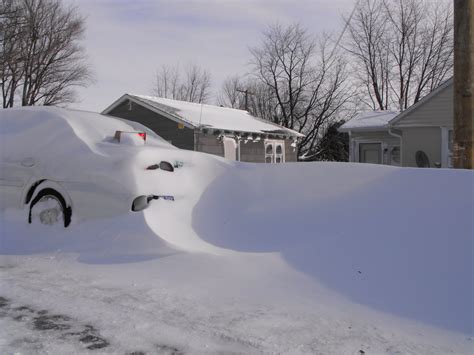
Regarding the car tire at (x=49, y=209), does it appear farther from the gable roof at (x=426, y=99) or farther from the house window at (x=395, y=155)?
the house window at (x=395, y=155)

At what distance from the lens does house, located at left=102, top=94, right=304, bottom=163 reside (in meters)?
18.4

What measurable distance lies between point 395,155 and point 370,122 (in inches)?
68.1

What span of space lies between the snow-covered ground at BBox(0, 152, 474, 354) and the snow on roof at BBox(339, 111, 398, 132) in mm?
13563

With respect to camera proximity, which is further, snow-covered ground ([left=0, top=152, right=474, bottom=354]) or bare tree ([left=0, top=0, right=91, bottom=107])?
bare tree ([left=0, top=0, right=91, bottom=107])

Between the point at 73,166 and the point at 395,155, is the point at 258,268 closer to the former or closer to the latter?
the point at 73,166

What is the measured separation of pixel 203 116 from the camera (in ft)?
65.6

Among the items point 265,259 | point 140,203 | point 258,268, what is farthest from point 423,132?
point 258,268

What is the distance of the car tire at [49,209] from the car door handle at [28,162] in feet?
1.34

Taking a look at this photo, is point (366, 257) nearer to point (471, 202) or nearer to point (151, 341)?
point (471, 202)

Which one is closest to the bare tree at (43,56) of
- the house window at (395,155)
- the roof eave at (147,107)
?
the roof eave at (147,107)

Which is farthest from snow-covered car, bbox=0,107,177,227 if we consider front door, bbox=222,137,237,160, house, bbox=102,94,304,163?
front door, bbox=222,137,237,160

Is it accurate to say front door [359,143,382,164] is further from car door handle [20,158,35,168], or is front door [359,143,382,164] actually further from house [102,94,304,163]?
car door handle [20,158,35,168]

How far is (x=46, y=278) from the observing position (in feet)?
15.0

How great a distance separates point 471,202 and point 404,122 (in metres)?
12.8
